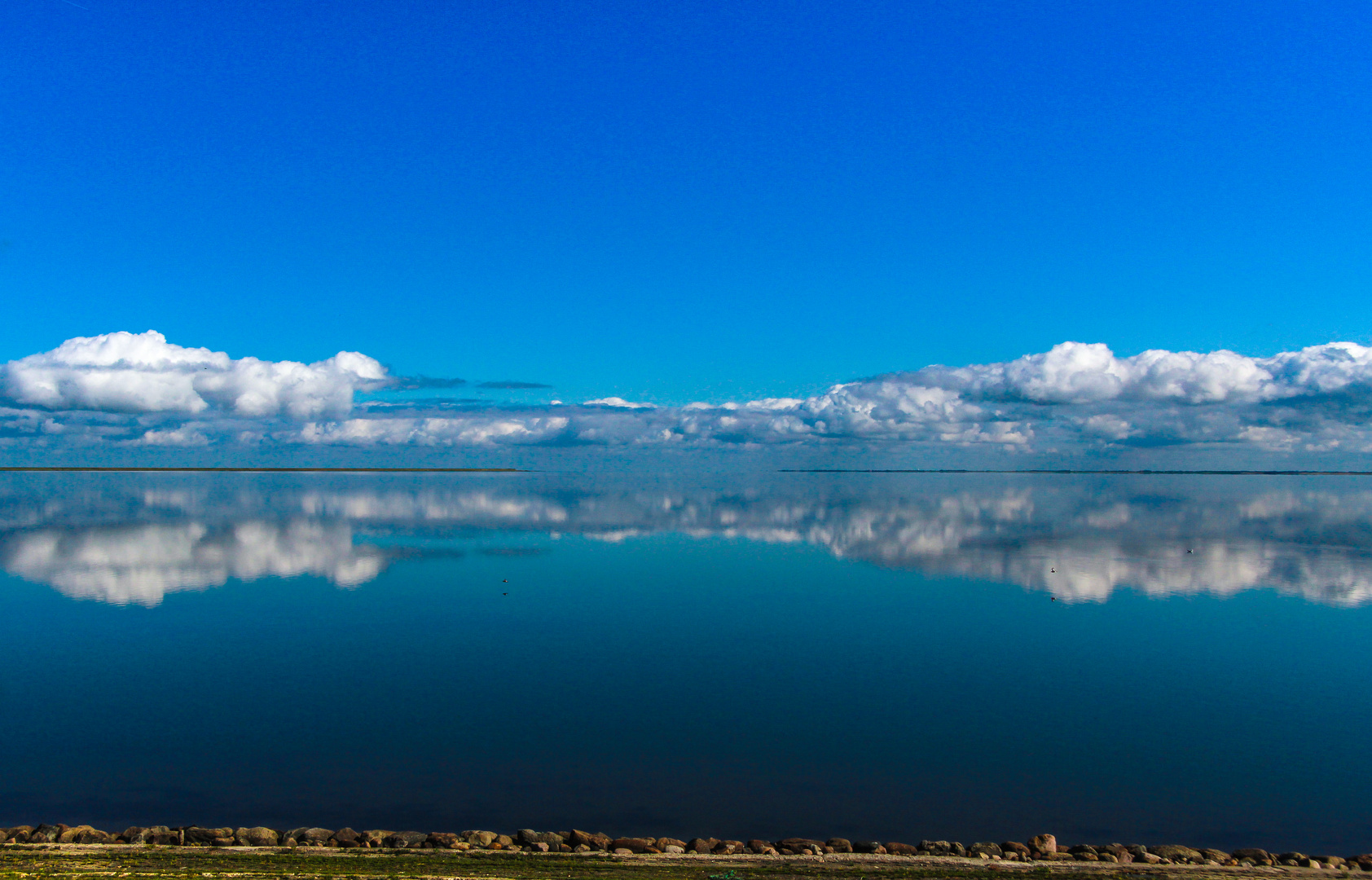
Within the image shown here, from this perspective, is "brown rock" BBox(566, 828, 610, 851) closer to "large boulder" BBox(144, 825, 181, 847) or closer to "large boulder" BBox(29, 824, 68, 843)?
"large boulder" BBox(144, 825, 181, 847)

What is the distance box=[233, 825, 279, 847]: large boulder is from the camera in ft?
36.0

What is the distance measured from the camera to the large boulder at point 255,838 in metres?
11.0

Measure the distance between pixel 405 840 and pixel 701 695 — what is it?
874 cm

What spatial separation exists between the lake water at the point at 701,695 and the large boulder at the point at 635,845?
3.54ft

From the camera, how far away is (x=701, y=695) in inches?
737

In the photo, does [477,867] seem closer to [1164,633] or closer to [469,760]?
[469,760]

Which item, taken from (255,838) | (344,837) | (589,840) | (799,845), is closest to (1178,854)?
(799,845)

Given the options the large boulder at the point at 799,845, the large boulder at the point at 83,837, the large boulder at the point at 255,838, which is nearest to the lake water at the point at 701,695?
the large boulder at the point at 799,845

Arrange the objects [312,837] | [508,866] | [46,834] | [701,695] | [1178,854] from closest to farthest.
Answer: [508,866] < [1178,854] < [312,837] < [46,834] < [701,695]

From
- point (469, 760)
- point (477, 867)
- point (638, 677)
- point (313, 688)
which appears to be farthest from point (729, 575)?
point (477, 867)

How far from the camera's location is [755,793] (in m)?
13.4

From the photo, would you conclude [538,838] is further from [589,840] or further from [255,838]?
[255,838]

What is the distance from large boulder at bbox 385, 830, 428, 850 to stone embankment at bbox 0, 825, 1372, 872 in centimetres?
1

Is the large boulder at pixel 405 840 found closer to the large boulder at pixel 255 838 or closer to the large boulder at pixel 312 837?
the large boulder at pixel 312 837
